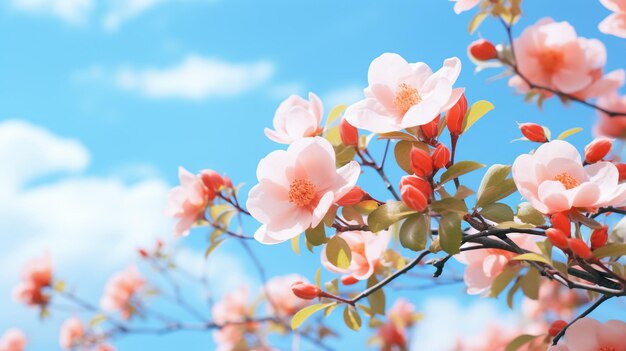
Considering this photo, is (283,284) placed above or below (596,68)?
above

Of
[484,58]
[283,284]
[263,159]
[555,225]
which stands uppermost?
[283,284]

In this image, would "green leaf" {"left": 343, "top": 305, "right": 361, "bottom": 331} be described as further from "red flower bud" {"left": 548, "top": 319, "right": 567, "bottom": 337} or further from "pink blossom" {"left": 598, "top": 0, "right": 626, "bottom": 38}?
"pink blossom" {"left": 598, "top": 0, "right": 626, "bottom": 38}

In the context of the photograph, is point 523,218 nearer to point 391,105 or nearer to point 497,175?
point 497,175

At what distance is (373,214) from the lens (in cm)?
91

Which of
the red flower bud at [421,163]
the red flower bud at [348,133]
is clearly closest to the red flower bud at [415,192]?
the red flower bud at [421,163]

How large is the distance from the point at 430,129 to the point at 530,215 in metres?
0.19

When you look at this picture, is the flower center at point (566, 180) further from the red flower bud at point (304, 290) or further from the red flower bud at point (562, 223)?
the red flower bud at point (304, 290)

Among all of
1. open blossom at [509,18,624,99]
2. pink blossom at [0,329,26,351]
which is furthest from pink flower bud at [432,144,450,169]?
pink blossom at [0,329,26,351]

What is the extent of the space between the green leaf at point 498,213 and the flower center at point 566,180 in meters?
0.08

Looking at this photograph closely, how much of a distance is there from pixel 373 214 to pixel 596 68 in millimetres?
1088

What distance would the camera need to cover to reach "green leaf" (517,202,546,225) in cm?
92

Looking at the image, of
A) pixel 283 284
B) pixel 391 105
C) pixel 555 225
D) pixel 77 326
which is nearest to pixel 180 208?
pixel 391 105

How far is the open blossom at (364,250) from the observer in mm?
1193

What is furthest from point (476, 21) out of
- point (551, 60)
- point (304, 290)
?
point (304, 290)
